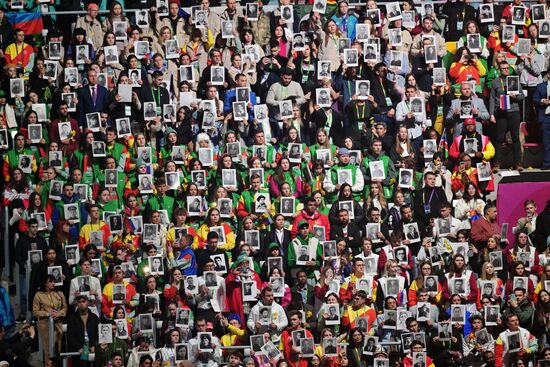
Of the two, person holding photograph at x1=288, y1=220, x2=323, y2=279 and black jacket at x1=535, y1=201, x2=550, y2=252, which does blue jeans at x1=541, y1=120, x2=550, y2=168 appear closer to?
black jacket at x1=535, y1=201, x2=550, y2=252

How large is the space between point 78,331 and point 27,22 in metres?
5.75

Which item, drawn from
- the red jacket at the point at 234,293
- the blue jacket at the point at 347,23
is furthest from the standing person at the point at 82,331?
the blue jacket at the point at 347,23

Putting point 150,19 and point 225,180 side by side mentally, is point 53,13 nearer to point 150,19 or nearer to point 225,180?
point 150,19

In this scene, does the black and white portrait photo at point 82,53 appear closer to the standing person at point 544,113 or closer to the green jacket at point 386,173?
the green jacket at point 386,173

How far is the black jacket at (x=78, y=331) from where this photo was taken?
88.6ft

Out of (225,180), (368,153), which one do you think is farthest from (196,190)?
(368,153)

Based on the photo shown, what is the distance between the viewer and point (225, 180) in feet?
95.2

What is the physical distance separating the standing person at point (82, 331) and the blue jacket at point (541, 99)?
7.39m

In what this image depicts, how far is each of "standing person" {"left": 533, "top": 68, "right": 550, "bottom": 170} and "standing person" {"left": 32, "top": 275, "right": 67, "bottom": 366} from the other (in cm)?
748

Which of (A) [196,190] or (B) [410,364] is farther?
(A) [196,190]

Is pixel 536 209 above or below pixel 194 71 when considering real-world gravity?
below

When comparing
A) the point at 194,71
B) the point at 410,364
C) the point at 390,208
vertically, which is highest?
the point at 194,71

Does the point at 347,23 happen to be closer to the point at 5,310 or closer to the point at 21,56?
the point at 21,56

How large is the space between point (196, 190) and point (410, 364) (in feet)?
13.9
